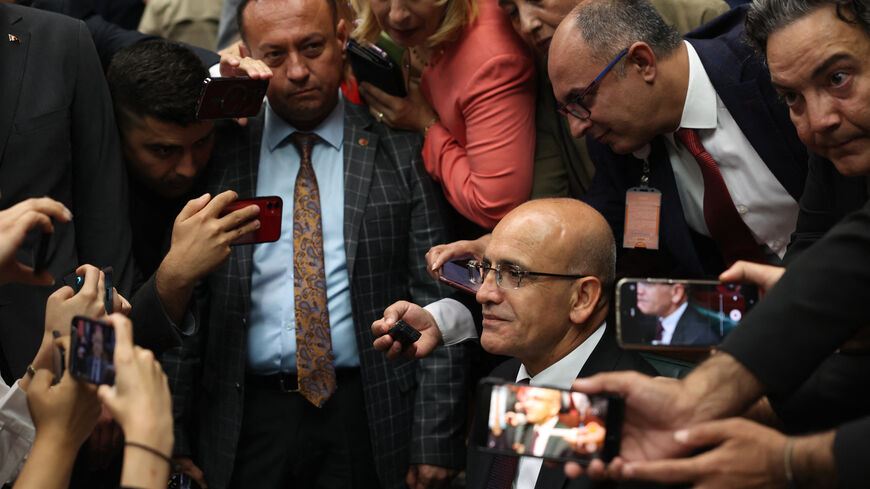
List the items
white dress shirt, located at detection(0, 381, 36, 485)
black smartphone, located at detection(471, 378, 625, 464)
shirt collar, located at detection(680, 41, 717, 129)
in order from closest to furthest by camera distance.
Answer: black smartphone, located at detection(471, 378, 625, 464)
white dress shirt, located at detection(0, 381, 36, 485)
shirt collar, located at detection(680, 41, 717, 129)

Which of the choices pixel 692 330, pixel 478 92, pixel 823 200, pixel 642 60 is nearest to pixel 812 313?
pixel 692 330

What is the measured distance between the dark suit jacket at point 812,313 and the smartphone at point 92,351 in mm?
1217

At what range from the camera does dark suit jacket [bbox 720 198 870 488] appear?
5.83 ft

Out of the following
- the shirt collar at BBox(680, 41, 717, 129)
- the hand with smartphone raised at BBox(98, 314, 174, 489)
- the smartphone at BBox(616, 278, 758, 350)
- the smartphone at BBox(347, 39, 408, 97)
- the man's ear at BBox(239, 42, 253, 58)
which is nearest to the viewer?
the hand with smartphone raised at BBox(98, 314, 174, 489)

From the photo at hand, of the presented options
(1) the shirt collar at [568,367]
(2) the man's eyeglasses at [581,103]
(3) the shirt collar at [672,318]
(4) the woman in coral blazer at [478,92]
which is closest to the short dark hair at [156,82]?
(4) the woman in coral blazer at [478,92]

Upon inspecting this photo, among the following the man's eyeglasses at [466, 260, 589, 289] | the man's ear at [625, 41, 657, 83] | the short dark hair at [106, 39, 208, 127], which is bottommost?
the man's eyeglasses at [466, 260, 589, 289]

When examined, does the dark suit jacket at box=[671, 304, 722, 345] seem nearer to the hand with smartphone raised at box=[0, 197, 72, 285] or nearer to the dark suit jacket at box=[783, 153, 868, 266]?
the dark suit jacket at box=[783, 153, 868, 266]

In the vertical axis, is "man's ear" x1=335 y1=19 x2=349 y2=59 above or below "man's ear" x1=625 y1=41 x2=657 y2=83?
below

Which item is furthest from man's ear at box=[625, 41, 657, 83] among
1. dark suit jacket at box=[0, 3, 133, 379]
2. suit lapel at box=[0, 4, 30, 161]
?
suit lapel at box=[0, 4, 30, 161]

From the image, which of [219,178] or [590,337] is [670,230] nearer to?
[590,337]

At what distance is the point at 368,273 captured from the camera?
10.7ft

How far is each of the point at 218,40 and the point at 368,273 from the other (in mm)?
1575

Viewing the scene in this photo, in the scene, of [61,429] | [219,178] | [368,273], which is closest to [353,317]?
[368,273]

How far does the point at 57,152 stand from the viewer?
2979 millimetres
